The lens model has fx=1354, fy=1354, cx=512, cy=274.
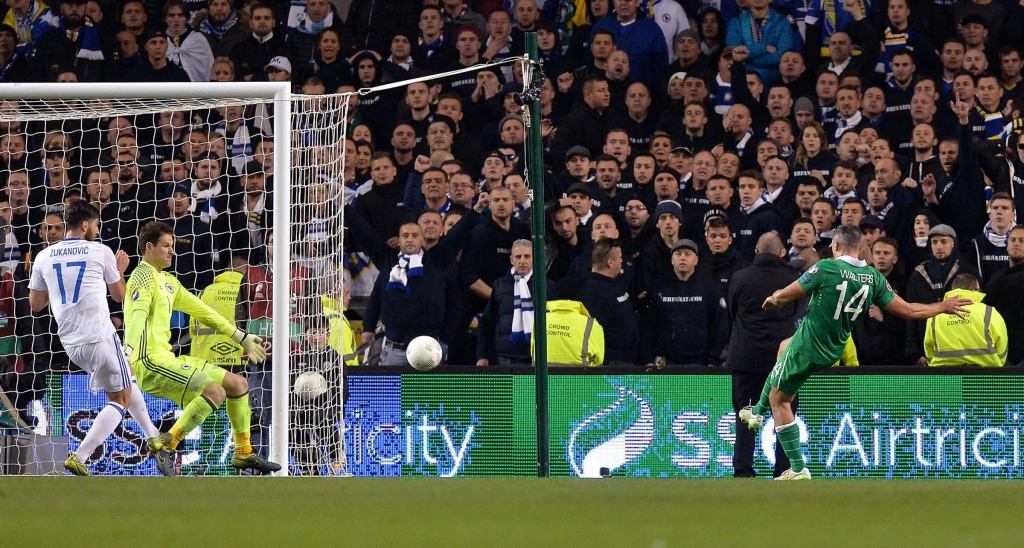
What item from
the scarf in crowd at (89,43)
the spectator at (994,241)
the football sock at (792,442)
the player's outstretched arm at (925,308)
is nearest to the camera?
the player's outstretched arm at (925,308)

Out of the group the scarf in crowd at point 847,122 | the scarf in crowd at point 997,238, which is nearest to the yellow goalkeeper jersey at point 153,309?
the scarf in crowd at point 997,238

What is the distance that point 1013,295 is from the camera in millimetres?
10109

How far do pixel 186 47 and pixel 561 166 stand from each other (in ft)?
14.5

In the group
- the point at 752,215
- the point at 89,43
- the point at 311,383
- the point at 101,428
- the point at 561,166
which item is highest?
the point at 89,43

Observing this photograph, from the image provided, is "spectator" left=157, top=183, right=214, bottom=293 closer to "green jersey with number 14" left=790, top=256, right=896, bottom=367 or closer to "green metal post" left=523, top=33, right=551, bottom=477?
"green metal post" left=523, top=33, right=551, bottom=477

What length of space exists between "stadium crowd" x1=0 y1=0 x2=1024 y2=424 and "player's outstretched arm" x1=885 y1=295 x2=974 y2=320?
1244mm

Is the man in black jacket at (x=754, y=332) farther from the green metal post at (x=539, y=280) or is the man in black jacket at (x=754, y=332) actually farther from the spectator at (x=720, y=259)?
the green metal post at (x=539, y=280)

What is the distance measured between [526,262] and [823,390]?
2.44m

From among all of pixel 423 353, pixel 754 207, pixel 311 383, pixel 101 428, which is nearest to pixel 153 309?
pixel 101 428

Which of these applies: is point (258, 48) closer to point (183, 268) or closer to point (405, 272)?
point (183, 268)

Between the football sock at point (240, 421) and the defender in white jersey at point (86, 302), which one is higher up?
the defender in white jersey at point (86, 302)

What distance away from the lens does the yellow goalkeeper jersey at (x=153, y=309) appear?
28.8 feet

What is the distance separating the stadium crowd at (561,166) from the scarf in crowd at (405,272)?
0.06 ft

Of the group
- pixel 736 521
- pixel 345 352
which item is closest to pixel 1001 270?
pixel 345 352
